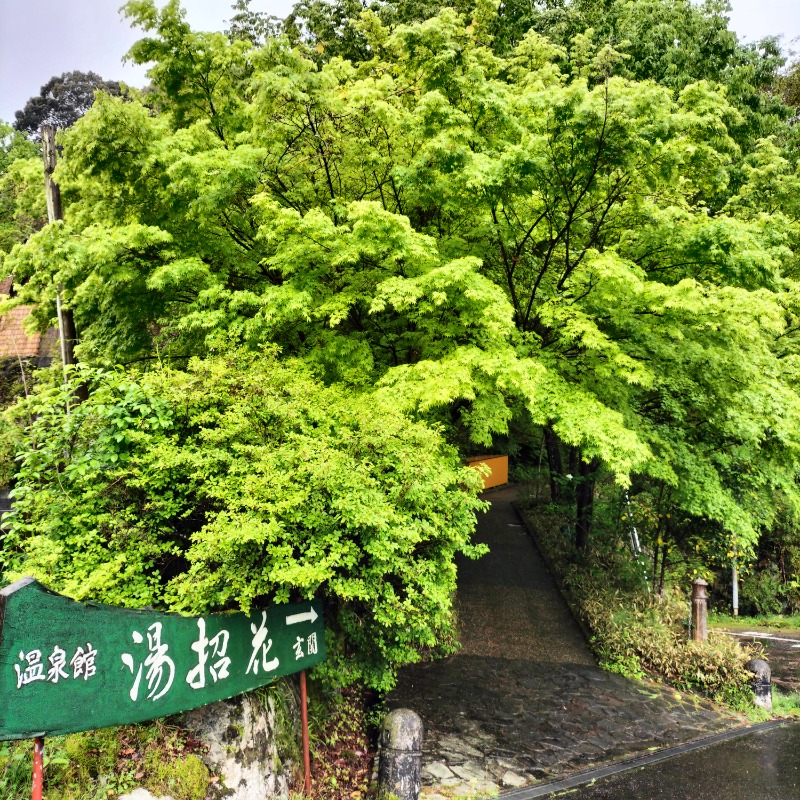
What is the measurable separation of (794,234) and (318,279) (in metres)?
9.68

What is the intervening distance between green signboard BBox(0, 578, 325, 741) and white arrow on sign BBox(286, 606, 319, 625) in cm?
19

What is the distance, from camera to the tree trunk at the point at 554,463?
46.3 feet

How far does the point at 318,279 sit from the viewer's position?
9.02 m

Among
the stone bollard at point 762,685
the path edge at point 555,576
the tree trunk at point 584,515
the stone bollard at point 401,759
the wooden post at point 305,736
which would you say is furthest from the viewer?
the tree trunk at point 584,515

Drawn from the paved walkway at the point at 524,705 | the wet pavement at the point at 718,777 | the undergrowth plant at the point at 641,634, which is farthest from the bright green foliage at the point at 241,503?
the undergrowth plant at the point at 641,634

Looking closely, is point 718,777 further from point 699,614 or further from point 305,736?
point 305,736

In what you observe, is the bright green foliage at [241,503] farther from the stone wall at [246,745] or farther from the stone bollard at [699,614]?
the stone bollard at [699,614]

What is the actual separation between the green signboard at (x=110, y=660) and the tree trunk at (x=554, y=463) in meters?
10.0

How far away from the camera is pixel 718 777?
729 cm

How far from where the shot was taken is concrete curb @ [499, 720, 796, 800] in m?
6.81

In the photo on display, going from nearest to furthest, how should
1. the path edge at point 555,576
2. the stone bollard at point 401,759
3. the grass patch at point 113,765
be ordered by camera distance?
the grass patch at point 113,765
the stone bollard at point 401,759
the path edge at point 555,576

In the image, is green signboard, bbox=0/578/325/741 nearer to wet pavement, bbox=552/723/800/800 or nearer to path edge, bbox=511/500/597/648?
wet pavement, bbox=552/723/800/800

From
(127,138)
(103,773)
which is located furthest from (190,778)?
(127,138)

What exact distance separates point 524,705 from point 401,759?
11.3ft
